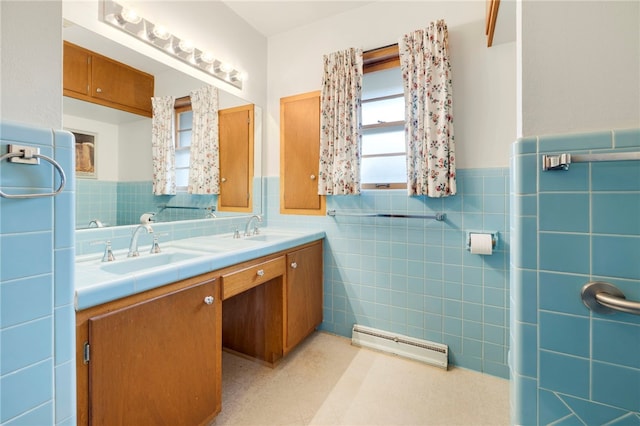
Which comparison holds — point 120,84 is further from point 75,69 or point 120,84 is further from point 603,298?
point 603,298

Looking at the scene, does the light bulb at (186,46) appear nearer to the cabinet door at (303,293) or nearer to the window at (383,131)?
the window at (383,131)

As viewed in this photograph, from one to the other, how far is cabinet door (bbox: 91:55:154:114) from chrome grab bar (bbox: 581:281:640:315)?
2.13 metres

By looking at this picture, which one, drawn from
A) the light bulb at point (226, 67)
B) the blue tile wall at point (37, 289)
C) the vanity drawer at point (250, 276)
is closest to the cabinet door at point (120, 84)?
the light bulb at point (226, 67)

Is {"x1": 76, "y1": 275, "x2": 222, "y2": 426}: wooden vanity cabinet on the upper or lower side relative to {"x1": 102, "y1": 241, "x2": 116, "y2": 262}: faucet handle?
lower

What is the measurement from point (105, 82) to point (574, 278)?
212cm

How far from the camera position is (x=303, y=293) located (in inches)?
81.1

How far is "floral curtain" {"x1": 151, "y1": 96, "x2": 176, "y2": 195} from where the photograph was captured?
1719 millimetres

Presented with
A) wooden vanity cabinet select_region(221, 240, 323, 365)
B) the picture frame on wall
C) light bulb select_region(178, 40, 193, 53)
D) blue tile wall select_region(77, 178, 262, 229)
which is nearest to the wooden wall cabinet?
the picture frame on wall

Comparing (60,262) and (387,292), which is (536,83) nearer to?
(60,262)

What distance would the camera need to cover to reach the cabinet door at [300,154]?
7.59 feet

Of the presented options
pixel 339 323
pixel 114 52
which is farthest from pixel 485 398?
pixel 114 52

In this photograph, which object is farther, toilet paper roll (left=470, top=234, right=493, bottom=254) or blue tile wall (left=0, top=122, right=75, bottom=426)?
toilet paper roll (left=470, top=234, right=493, bottom=254)

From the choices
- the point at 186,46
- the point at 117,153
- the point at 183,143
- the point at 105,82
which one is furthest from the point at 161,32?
the point at 117,153

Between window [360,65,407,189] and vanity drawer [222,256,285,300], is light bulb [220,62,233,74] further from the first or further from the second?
vanity drawer [222,256,285,300]
